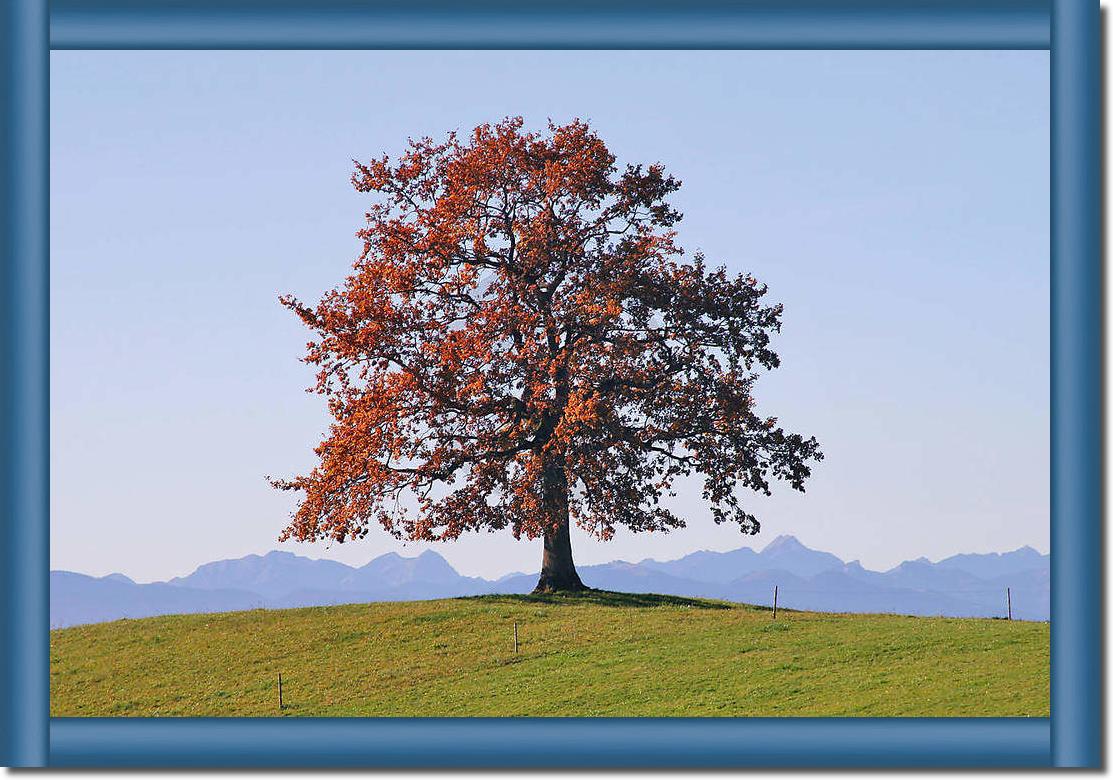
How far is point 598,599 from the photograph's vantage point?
36.7 meters

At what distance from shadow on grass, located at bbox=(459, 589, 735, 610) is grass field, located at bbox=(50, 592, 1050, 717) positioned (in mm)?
121

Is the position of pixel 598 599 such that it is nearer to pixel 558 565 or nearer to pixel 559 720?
pixel 558 565

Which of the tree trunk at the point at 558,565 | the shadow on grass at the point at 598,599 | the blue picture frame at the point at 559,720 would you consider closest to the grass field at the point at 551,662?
the shadow on grass at the point at 598,599

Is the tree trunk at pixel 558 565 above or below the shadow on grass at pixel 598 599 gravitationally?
above

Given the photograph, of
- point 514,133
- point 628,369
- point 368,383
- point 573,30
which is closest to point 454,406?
point 368,383

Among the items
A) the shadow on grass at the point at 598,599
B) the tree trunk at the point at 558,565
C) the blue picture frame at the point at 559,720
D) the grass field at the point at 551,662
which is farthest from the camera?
the tree trunk at the point at 558,565

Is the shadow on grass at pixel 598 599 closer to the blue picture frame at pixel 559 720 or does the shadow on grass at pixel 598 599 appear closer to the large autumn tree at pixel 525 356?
the large autumn tree at pixel 525 356

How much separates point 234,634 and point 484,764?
19053mm

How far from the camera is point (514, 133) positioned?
117 feet

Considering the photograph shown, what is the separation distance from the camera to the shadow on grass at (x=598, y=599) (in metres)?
36.3

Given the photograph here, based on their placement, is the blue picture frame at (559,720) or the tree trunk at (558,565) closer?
the blue picture frame at (559,720)

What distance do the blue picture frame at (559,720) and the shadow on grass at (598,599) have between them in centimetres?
1924
